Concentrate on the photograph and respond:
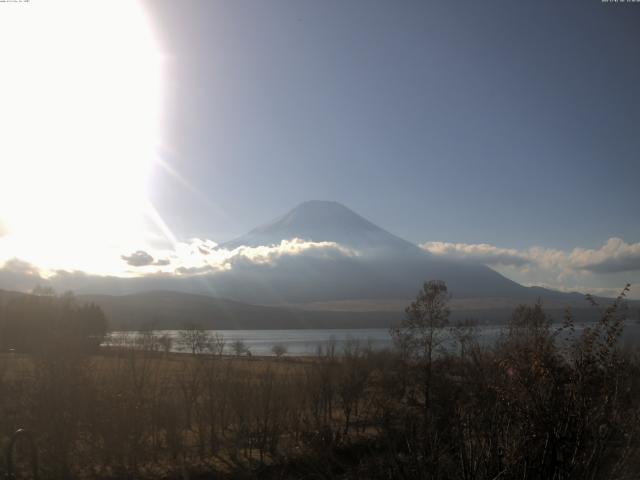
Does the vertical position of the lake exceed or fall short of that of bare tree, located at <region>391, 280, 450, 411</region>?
it falls short

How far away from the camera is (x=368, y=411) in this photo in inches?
947

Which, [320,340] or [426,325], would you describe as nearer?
[426,325]

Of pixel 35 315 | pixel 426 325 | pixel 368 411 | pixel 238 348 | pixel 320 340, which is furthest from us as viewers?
pixel 320 340

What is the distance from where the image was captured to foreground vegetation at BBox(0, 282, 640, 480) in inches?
221

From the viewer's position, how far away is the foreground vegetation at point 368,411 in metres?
5.61

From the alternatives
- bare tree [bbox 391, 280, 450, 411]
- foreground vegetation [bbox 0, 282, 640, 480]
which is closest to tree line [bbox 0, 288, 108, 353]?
foreground vegetation [bbox 0, 282, 640, 480]

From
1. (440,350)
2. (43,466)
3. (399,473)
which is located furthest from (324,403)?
(399,473)

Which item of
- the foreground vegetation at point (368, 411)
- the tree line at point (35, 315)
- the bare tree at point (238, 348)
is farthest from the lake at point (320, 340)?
the tree line at point (35, 315)

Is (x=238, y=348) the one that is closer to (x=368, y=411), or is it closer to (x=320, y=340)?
(x=368, y=411)

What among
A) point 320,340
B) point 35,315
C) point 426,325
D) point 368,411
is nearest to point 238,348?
point 35,315

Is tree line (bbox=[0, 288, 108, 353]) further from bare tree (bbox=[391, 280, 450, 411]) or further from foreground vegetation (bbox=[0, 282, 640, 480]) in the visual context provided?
bare tree (bbox=[391, 280, 450, 411])

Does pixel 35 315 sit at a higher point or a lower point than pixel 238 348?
higher

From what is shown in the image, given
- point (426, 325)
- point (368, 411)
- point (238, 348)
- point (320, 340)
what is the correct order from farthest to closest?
point (320, 340), point (238, 348), point (426, 325), point (368, 411)

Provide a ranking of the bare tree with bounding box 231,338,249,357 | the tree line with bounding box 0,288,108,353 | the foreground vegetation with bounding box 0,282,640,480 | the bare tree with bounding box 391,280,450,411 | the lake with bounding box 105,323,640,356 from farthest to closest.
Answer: the bare tree with bounding box 231,338,249,357 → the tree line with bounding box 0,288,108,353 → the lake with bounding box 105,323,640,356 → the bare tree with bounding box 391,280,450,411 → the foreground vegetation with bounding box 0,282,640,480
